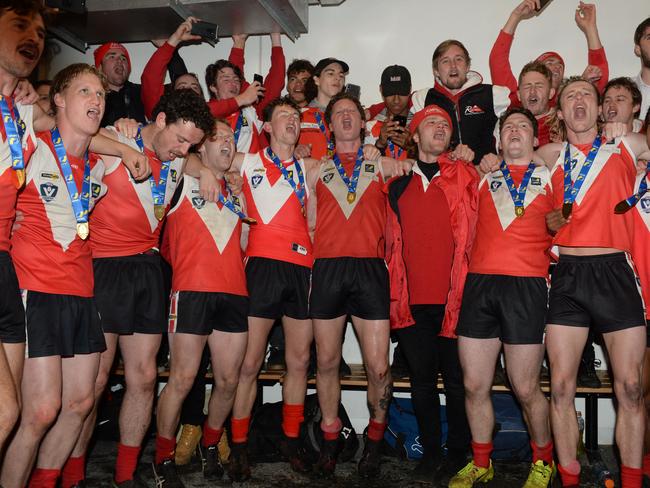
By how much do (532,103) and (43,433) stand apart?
386 cm

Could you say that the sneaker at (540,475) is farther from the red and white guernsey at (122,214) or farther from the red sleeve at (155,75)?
the red sleeve at (155,75)

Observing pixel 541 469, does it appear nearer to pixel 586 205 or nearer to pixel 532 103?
pixel 586 205

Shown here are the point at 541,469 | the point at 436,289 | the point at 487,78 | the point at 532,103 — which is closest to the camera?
the point at 541,469

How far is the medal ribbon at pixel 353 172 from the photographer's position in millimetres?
4414

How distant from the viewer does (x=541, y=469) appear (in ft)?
12.8

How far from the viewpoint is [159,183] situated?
12.9ft

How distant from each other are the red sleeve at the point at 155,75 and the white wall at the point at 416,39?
1428 mm

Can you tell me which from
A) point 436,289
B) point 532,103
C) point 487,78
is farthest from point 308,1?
point 436,289

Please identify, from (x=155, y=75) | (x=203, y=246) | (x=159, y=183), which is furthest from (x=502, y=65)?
(x=159, y=183)

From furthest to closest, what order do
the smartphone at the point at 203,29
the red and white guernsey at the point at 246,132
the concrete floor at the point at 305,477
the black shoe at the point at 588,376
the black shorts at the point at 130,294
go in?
the smartphone at the point at 203,29, the red and white guernsey at the point at 246,132, the black shoe at the point at 588,376, the concrete floor at the point at 305,477, the black shorts at the point at 130,294

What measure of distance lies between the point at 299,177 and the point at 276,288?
0.83 m

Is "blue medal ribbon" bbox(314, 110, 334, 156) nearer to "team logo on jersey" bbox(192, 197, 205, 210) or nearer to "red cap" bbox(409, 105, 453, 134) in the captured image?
"red cap" bbox(409, 105, 453, 134)

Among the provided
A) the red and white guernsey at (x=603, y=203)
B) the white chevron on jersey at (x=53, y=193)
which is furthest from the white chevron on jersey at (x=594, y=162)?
the white chevron on jersey at (x=53, y=193)

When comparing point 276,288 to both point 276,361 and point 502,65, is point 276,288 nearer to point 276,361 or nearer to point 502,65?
point 276,361
